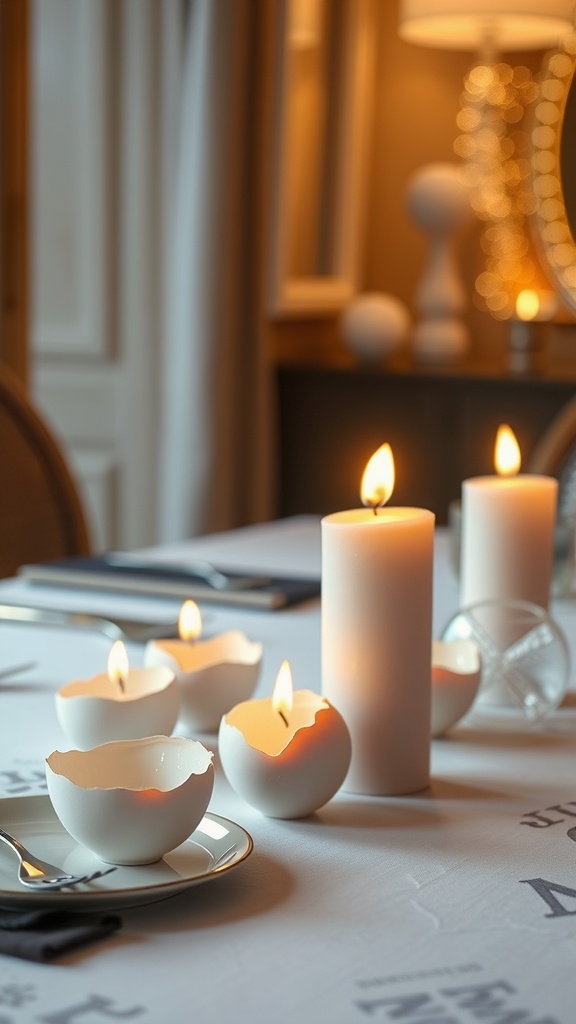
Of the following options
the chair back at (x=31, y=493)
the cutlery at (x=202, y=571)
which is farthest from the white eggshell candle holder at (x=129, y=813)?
the chair back at (x=31, y=493)

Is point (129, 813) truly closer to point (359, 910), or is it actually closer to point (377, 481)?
point (359, 910)

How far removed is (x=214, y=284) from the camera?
3.12 meters

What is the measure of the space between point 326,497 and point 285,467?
138mm

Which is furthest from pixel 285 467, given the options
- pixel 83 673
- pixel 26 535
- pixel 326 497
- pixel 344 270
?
pixel 83 673

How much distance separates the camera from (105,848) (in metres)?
0.57

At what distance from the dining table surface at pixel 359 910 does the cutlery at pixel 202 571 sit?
0.40 meters

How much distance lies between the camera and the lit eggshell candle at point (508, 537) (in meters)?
0.91

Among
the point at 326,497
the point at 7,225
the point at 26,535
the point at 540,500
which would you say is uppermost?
the point at 7,225

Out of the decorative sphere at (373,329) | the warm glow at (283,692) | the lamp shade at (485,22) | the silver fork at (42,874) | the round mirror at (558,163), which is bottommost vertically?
the silver fork at (42,874)

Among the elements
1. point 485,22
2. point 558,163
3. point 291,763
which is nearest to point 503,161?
point 485,22

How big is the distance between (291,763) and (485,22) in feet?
8.72

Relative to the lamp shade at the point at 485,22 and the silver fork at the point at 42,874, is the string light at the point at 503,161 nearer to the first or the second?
the lamp shade at the point at 485,22

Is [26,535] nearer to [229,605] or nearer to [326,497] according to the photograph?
[229,605]

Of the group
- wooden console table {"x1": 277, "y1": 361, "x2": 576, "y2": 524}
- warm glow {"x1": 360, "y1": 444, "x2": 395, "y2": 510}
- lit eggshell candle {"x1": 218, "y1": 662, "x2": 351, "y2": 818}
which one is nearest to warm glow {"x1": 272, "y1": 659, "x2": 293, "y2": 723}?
lit eggshell candle {"x1": 218, "y1": 662, "x2": 351, "y2": 818}
